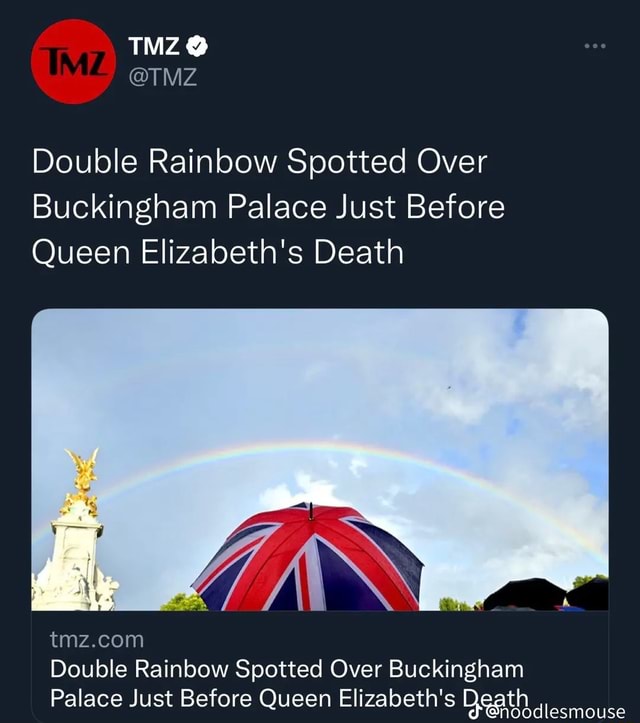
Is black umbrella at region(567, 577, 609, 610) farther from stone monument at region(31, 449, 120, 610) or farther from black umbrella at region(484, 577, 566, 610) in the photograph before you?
stone monument at region(31, 449, 120, 610)

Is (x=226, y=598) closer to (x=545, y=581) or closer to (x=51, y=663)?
(x=51, y=663)

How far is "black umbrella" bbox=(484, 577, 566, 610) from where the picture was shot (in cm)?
2039

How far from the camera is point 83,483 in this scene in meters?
24.7

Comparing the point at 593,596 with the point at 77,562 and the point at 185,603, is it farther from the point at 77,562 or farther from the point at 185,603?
the point at 185,603

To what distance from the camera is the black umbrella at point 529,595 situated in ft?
66.9

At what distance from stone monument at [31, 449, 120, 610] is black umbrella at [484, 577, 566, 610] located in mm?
8301

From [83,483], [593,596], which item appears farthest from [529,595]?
[83,483]

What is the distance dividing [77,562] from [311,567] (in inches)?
390

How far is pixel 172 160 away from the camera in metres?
14.9

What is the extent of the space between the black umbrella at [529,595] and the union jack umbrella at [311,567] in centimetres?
310

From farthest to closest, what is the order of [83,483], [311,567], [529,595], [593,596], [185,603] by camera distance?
[185,603], [83,483], [529,595], [593,596], [311,567]

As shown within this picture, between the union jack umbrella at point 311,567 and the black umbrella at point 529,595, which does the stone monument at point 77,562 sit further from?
the black umbrella at point 529,595

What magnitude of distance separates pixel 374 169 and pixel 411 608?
23.6 ft

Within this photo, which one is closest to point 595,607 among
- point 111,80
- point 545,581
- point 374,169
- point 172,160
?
point 545,581
